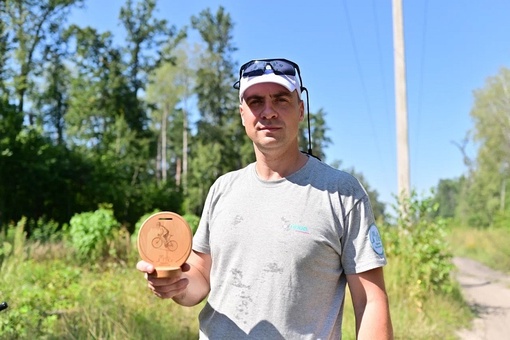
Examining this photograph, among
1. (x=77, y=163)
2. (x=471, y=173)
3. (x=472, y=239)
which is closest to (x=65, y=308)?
(x=77, y=163)

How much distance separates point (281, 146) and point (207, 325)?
0.62 meters

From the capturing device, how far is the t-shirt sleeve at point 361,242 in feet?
4.90

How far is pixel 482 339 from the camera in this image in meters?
5.92

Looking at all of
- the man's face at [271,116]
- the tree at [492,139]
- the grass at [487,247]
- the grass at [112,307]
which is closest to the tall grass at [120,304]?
the grass at [112,307]

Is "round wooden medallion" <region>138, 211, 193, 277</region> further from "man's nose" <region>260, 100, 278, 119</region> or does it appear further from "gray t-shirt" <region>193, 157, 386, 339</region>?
"man's nose" <region>260, 100, 278, 119</region>

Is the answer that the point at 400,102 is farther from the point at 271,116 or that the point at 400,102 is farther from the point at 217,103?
the point at 217,103

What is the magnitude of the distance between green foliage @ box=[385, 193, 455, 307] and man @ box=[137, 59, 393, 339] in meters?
5.16

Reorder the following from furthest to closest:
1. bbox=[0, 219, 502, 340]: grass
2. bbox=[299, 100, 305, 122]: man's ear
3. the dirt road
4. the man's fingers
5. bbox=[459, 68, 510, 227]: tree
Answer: bbox=[459, 68, 510, 227]: tree, the dirt road, bbox=[0, 219, 502, 340]: grass, bbox=[299, 100, 305, 122]: man's ear, the man's fingers

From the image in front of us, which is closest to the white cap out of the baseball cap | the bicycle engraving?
the baseball cap

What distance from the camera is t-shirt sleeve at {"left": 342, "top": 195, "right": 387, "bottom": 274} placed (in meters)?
1.49

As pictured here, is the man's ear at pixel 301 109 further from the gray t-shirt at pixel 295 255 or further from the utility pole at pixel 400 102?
the utility pole at pixel 400 102

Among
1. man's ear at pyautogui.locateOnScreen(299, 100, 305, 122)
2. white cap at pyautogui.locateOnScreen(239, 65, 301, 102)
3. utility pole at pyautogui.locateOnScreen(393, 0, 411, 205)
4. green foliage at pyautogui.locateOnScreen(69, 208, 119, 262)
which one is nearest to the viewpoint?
white cap at pyautogui.locateOnScreen(239, 65, 301, 102)

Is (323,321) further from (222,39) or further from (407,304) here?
(222,39)

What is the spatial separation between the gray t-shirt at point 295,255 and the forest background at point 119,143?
9.30ft
